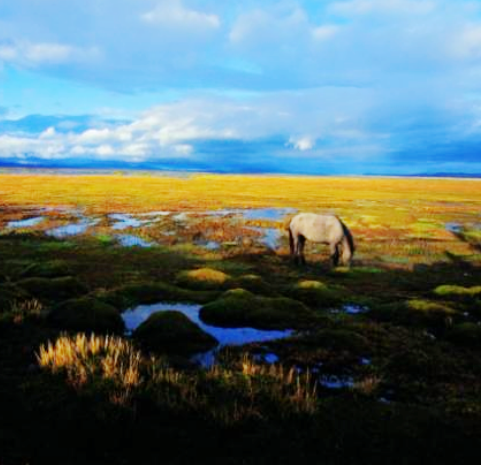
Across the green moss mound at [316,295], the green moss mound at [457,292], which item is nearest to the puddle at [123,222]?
the green moss mound at [316,295]

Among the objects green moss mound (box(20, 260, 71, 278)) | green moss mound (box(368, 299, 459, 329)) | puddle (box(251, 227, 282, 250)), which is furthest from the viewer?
puddle (box(251, 227, 282, 250))

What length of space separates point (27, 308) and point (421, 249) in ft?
91.8

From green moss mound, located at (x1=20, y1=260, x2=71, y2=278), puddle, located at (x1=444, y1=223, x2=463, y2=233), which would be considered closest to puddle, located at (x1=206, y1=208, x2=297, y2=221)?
puddle, located at (x1=444, y1=223, x2=463, y2=233)

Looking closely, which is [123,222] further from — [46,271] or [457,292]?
[457,292]

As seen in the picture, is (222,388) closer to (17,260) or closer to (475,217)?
(17,260)

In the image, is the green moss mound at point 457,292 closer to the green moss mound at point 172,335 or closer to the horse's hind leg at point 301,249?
the horse's hind leg at point 301,249

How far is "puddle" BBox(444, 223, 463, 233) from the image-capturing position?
146 feet

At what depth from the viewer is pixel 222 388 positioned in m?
9.26

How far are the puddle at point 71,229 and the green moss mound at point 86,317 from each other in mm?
23386

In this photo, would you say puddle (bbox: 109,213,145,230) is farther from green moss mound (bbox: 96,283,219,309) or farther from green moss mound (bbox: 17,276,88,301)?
green moss mound (bbox: 96,283,219,309)

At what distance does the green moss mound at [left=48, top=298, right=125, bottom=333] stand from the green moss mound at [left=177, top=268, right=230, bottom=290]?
6.31 m

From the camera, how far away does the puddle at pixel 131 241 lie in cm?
3350

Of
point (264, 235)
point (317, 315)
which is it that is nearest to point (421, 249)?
point (264, 235)

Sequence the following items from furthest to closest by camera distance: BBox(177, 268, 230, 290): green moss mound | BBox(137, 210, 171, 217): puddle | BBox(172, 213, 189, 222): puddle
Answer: BBox(137, 210, 171, 217): puddle < BBox(172, 213, 189, 222): puddle < BBox(177, 268, 230, 290): green moss mound
